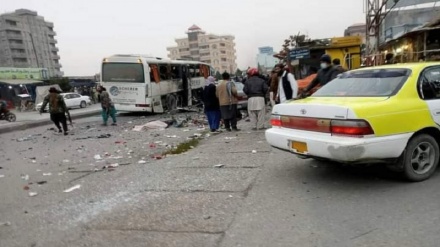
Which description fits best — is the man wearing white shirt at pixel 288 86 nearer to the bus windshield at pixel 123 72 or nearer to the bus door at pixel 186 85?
the bus windshield at pixel 123 72

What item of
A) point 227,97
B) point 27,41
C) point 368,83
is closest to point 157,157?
point 227,97

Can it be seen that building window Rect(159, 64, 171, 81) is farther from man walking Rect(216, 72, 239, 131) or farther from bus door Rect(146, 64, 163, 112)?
man walking Rect(216, 72, 239, 131)

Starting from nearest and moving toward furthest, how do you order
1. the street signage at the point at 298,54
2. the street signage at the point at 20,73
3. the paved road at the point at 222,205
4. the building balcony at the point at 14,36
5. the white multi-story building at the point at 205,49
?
1. the paved road at the point at 222,205
2. the street signage at the point at 298,54
3. the street signage at the point at 20,73
4. the building balcony at the point at 14,36
5. the white multi-story building at the point at 205,49

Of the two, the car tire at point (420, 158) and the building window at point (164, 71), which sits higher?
the building window at point (164, 71)

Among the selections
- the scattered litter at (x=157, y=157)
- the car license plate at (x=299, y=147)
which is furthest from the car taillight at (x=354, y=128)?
the scattered litter at (x=157, y=157)

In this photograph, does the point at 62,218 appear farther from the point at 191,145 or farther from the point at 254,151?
the point at 191,145

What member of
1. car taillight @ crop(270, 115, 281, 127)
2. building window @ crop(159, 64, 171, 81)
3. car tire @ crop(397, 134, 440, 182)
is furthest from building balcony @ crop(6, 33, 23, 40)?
car tire @ crop(397, 134, 440, 182)

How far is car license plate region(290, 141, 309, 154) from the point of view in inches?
193

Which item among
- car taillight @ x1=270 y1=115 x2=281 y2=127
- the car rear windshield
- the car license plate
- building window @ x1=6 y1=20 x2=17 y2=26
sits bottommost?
the car license plate

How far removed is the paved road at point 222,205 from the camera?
3613 millimetres

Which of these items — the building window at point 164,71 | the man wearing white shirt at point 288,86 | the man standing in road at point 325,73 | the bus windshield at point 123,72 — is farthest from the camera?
the building window at point 164,71

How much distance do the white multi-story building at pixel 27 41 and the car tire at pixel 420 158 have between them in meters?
85.8

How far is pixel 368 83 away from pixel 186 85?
17476 millimetres

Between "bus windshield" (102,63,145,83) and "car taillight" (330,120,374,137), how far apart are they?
1411 centimetres
